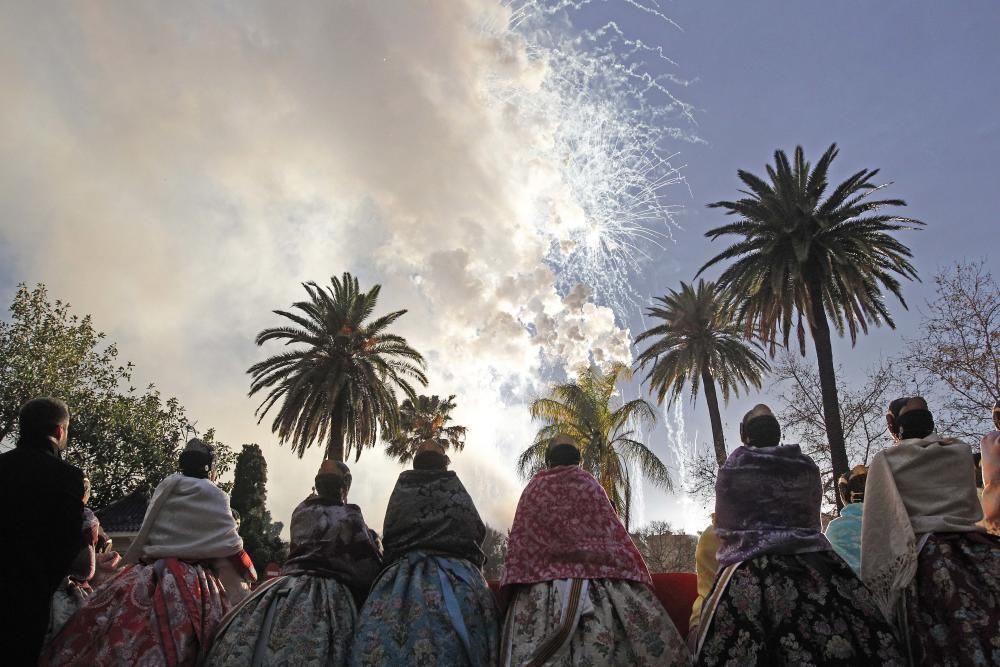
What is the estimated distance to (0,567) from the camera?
13.5 ft

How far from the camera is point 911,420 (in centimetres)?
451

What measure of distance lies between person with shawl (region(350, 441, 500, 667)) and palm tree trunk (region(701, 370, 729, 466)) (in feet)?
81.6

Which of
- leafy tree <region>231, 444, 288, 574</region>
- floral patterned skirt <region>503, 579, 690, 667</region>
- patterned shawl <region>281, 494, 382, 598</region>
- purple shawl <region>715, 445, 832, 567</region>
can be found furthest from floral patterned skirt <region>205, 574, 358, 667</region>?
leafy tree <region>231, 444, 288, 574</region>

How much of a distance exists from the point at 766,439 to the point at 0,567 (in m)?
4.73

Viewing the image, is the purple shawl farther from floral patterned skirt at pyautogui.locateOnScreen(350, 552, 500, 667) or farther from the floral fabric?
floral patterned skirt at pyautogui.locateOnScreen(350, 552, 500, 667)

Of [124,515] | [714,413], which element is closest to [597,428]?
[714,413]

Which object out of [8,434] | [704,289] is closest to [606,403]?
[704,289]

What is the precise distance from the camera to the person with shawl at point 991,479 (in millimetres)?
4637

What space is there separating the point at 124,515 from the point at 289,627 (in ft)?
102

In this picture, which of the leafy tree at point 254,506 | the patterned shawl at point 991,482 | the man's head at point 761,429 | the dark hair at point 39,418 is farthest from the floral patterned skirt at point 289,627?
the leafy tree at point 254,506

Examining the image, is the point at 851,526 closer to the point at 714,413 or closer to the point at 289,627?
the point at 289,627

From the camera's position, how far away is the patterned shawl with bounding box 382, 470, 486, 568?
188 inches

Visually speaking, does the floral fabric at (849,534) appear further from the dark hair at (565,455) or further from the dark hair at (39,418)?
the dark hair at (39,418)

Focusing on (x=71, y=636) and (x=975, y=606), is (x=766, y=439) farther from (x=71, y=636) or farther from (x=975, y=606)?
(x=71, y=636)
